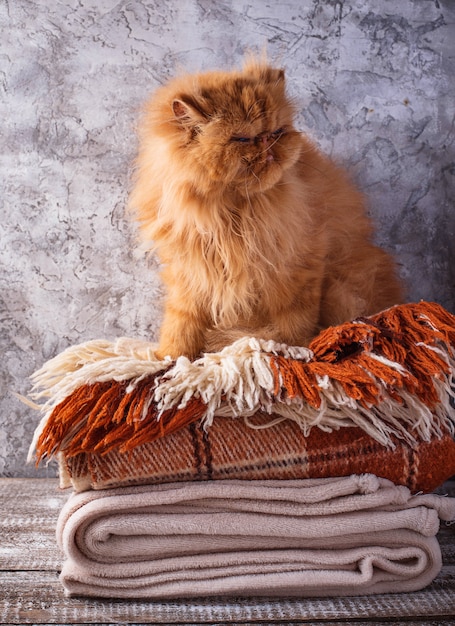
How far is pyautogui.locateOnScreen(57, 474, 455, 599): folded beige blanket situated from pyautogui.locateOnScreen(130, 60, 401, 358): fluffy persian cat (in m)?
0.36

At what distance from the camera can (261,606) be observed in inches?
36.6

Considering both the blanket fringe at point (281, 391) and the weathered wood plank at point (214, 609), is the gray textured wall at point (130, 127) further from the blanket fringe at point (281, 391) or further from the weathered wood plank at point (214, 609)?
the weathered wood plank at point (214, 609)

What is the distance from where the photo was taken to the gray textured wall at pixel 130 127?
1447 mm

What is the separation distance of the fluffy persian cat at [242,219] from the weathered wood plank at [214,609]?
50 cm

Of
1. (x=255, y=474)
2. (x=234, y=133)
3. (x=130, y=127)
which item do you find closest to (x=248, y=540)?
(x=255, y=474)

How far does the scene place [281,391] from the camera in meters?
1.00

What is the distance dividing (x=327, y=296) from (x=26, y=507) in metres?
0.84

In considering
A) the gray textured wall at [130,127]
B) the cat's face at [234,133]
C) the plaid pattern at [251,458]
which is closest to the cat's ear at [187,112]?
the cat's face at [234,133]

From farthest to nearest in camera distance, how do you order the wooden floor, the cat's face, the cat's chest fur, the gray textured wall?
the gray textured wall, the cat's chest fur, the cat's face, the wooden floor

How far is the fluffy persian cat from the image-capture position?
42.1 inches

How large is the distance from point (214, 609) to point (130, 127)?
113 centimetres

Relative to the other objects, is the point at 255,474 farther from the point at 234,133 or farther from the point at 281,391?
the point at 234,133

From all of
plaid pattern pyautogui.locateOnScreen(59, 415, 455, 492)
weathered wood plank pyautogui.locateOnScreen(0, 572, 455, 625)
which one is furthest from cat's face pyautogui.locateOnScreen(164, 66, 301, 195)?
weathered wood plank pyautogui.locateOnScreen(0, 572, 455, 625)

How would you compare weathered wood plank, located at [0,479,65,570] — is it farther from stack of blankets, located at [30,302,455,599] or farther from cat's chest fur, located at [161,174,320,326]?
cat's chest fur, located at [161,174,320,326]
